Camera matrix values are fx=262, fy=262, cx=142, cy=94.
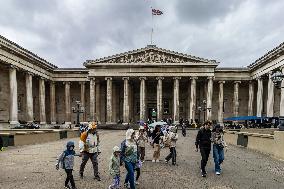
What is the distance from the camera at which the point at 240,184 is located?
8.13m

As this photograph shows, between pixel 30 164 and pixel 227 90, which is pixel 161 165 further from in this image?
pixel 227 90

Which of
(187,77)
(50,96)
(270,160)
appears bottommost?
(270,160)

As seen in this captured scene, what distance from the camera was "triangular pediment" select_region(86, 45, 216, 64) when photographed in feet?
159

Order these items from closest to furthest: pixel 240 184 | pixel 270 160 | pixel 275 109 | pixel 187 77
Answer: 1. pixel 240 184
2. pixel 270 160
3. pixel 275 109
4. pixel 187 77

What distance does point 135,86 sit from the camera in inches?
2240

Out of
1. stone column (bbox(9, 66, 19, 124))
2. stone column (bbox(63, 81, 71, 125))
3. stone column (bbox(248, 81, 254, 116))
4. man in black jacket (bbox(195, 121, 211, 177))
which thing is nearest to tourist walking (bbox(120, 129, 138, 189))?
man in black jacket (bbox(195, 121, 211, 177))

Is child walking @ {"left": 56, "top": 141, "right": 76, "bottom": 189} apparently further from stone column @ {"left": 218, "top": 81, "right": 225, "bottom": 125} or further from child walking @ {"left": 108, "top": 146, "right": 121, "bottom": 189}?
stone column @ {"left": 218, "top": 81, "right": 225, "bottom": 125}

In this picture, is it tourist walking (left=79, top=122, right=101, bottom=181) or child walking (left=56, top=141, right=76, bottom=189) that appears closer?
child walking (left=56, top=141, right=76, bottom=189)

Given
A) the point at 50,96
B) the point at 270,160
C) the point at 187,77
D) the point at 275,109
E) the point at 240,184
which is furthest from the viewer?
the point at 50,96

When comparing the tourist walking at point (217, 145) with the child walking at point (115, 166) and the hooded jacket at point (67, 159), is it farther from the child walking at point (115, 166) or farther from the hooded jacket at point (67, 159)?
the hooded jacket at point (67, 159)

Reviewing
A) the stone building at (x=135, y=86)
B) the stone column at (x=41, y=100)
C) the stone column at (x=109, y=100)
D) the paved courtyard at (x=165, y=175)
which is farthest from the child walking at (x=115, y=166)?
the stone column at (x=41, y=100)

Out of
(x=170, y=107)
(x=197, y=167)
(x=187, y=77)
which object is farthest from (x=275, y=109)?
(x=197, y=167)

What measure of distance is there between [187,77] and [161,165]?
3902 centimetres

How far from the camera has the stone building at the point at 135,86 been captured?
130ft
